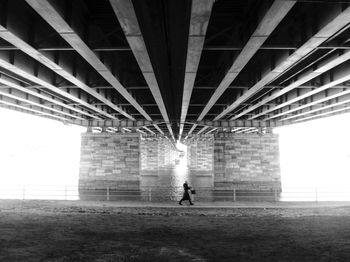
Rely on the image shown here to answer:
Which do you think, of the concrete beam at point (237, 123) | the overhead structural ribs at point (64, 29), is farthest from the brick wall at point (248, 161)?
the overhead structural ribs at point (64, 29)

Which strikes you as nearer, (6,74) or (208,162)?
(6,74)

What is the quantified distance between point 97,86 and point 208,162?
61057 millimetres

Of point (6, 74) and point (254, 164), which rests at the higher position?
point (6, 74)

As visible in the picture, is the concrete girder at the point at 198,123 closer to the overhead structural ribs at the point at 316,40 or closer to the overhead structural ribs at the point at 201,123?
the overhead structural ribs at the point at 201,123

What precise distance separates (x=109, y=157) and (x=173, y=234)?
28.9 m

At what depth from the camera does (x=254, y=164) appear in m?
42.3

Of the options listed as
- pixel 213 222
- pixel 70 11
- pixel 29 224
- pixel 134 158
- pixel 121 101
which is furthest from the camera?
pixel 134 158

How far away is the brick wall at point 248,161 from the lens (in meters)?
42.0

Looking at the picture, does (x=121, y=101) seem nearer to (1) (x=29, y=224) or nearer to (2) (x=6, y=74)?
(2) (x=6, y=74)

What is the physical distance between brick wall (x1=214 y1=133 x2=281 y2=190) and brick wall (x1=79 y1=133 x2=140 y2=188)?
429 inches

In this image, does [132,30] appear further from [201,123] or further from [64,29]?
[201,123]

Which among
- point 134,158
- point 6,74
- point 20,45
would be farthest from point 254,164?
point 20,45

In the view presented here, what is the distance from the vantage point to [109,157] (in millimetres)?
39094

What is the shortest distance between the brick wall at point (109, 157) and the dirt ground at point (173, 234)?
69.4 feet
